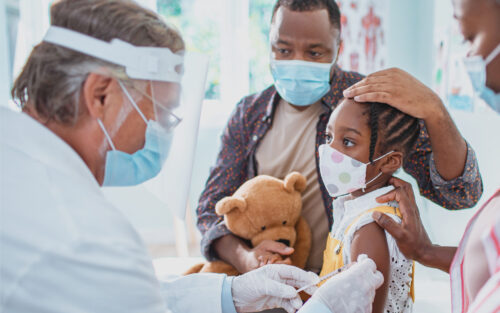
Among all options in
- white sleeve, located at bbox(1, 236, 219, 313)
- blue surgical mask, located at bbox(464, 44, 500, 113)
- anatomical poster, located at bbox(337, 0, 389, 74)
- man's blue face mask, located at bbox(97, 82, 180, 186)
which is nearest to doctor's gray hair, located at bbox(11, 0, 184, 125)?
man's blue face mask, located at bbox(97, 82, 180, 186)

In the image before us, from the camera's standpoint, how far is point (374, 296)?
1.10m

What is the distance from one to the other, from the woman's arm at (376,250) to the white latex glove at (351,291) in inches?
4.4

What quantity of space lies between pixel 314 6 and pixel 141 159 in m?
0.88

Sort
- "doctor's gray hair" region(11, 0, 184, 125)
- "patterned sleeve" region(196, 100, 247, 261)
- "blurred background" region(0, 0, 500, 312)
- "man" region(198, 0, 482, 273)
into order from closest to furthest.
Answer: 1. "doctor's gray hair" region(11, 0, 184, 125)
2. "man" region(198, 0, 482, 273)
3. "patterned sleeve" region(196, 100, 247, 261)
4. "blurred background" region(0, 0, 500, 312)

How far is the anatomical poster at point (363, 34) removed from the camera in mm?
3695

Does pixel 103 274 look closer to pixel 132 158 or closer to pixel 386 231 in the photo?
pixel 132 158

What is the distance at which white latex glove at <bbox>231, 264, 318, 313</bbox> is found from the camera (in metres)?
1.18

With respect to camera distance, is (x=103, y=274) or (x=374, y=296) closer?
(x=103, y=274)

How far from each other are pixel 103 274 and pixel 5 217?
0.64ft

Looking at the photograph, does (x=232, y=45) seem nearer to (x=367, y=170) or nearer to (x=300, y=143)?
(x=300, y=143)

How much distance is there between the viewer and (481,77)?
81 cm

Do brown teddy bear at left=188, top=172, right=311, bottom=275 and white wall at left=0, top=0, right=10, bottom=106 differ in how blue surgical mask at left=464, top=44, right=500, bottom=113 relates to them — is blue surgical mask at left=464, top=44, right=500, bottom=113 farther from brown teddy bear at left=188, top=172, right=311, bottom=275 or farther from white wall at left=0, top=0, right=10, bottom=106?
white wall at left=0, top=0, right=10, bottom=106

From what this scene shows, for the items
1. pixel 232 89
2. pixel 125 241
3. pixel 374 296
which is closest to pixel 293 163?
pixel 374 296

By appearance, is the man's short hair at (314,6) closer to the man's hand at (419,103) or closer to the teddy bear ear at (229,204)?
the man's hand at (419,103)
